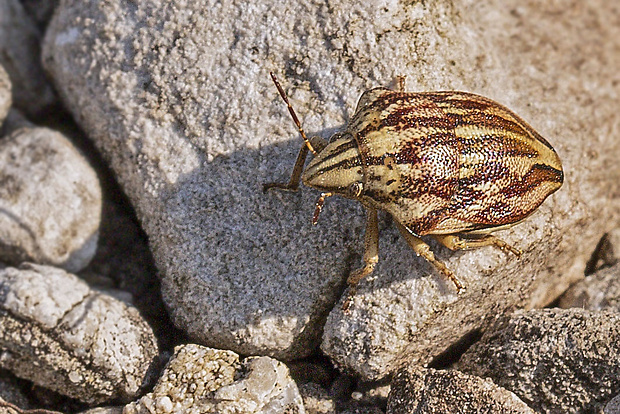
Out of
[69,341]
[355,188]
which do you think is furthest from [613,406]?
[69,341]

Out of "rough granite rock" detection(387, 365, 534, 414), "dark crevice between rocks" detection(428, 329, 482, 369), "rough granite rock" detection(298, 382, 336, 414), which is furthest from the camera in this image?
"dark crevice between rocks" detection(428, 329, 482, 369)

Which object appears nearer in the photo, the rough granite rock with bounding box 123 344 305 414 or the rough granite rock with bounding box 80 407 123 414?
the rough granite rock with bounding box 123 344 305 414

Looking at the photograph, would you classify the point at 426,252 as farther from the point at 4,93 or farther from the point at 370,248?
the point at 4,93

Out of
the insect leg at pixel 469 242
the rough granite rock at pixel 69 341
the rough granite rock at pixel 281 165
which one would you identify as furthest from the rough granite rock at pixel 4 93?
the insect leg at pixel 469 242

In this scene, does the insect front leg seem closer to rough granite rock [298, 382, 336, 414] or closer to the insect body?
the insect body

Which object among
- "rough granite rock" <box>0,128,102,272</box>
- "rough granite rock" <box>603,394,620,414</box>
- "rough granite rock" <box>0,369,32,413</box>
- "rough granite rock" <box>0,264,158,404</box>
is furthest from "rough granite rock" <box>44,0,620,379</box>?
"rough granite rock" <box>0,369,32,413</box>

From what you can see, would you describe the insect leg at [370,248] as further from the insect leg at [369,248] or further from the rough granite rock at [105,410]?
the rough granite rock at [105,410]

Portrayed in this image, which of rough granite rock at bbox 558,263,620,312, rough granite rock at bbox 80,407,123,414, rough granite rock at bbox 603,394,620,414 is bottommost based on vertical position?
rough granite rock at bbox 80,407,123,414
